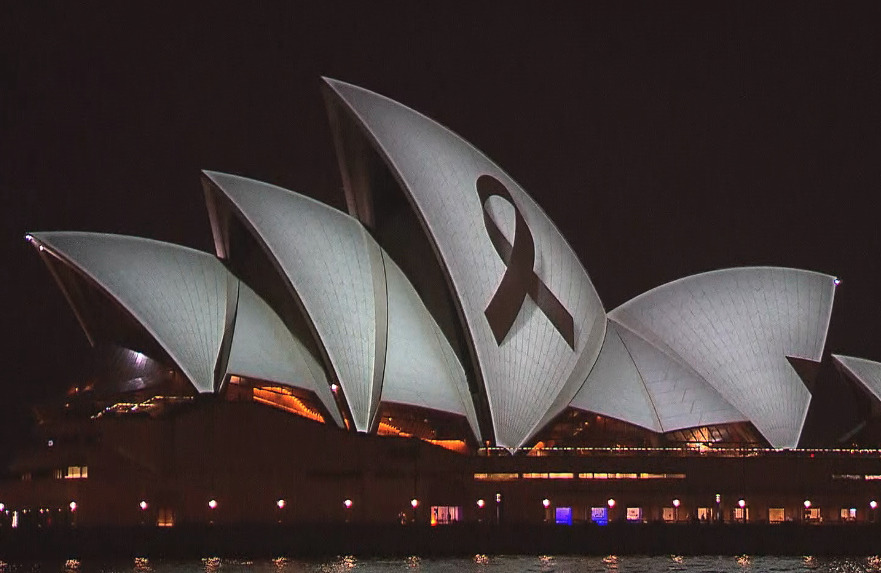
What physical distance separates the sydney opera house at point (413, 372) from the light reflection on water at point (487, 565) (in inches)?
201

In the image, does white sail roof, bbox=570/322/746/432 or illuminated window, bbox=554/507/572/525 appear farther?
illuminated window, bbox=554/507/572/525

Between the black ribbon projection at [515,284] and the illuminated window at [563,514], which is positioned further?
the illuminated window at [563,514]

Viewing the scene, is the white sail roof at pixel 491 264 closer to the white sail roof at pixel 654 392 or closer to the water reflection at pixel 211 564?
the white sail roof at pixel 654 392

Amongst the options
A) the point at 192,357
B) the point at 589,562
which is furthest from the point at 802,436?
the point at 192,357

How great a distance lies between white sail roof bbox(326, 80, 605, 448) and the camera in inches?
1857

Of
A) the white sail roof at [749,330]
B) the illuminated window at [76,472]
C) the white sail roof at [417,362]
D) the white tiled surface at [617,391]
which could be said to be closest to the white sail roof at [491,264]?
the white tiled surface at [617,391]

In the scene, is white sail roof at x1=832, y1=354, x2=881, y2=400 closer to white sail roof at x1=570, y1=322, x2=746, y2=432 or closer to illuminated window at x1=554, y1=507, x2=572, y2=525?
white sail roof at x1=570, y1=322, x2=746, y2=432

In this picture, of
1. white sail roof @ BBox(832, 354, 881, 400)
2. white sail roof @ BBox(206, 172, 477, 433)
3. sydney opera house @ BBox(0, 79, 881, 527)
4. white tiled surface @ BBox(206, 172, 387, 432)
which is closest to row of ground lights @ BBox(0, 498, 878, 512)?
sydney opera house @ BBox(0, 79, 881, 527)

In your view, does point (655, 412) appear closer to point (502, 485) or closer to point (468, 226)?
point (502, 485)

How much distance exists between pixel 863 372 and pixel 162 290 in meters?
25.8

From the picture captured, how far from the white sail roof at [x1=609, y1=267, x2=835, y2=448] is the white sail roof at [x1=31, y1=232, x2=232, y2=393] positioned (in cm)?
1464

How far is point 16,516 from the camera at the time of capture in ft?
174

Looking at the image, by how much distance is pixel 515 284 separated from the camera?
4769cm

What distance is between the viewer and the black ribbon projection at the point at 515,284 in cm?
4747
